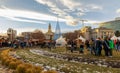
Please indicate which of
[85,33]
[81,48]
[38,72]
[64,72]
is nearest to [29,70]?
[38,72]

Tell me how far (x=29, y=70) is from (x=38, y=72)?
0.42 metres

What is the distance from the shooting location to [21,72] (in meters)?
12.7

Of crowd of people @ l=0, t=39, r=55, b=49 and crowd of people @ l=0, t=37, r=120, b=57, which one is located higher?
crowd of people @ l=0, t=37, r=120, b=57

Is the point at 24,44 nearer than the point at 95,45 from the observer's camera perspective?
No

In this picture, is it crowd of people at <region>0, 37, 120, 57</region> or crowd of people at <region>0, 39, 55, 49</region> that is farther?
crowd of people at <region>0, 39, 55, 49</region>

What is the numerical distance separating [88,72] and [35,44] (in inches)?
2251

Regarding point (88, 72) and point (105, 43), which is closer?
point (88, 72)

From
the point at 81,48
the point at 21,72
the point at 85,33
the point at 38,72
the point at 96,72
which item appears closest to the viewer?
the point at 38,72

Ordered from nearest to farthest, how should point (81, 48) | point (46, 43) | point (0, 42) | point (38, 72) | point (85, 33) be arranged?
point (38, 72) → point (81, 48) → point (0, 42) → point (46, 43) → point (85, 33)

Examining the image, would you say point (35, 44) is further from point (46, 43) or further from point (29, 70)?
point (29, 70)

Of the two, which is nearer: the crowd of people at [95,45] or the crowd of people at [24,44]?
the crowd of people at [95,45]

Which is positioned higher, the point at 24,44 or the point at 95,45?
the point at 95,45

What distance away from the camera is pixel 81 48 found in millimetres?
35062

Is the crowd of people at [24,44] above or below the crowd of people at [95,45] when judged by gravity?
below
